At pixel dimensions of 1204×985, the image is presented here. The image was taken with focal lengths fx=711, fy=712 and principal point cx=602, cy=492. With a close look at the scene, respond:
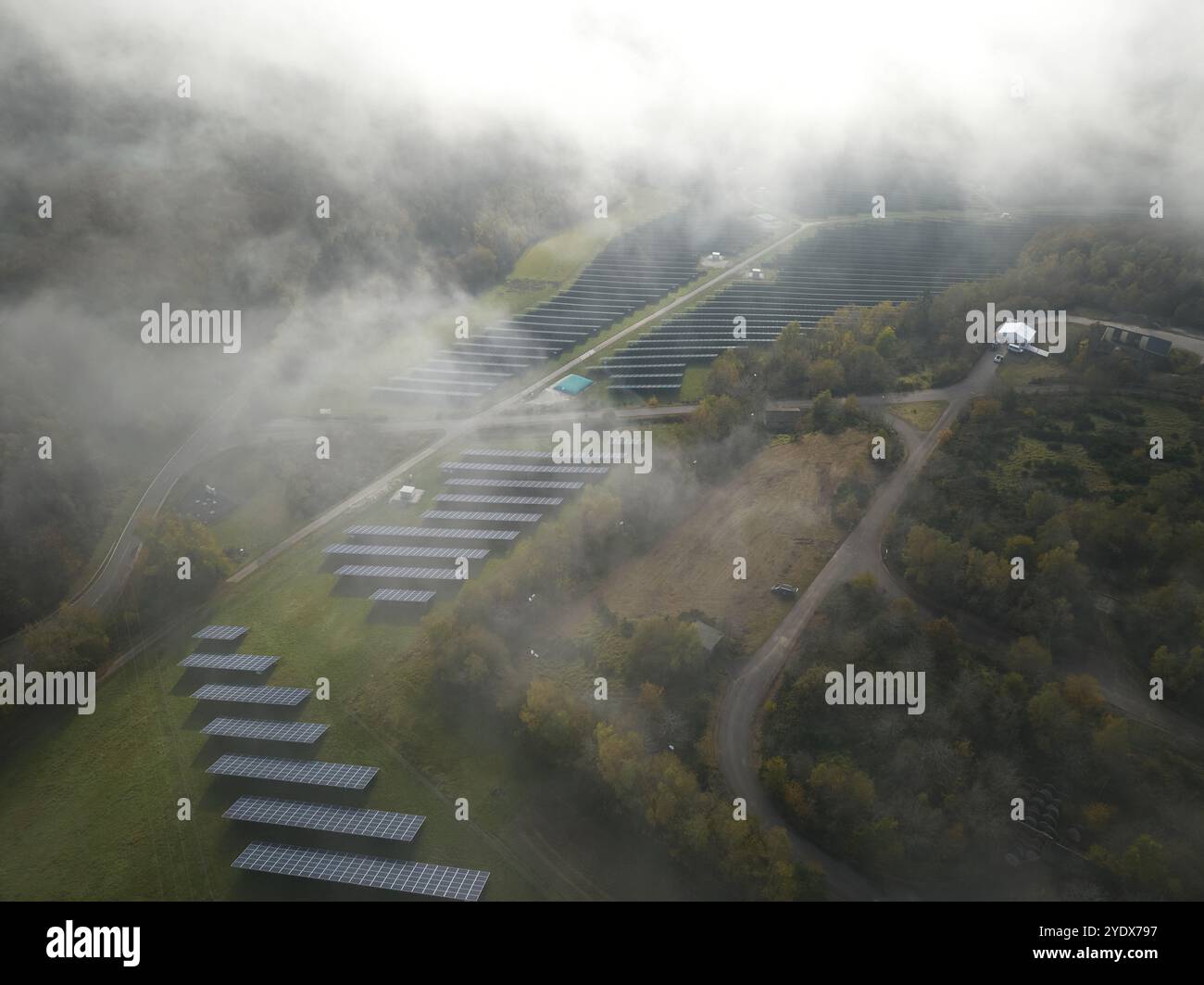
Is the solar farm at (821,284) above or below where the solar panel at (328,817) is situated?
above

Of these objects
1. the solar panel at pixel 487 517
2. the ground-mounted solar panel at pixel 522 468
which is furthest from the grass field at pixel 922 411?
the solar panel at pixel 487 517

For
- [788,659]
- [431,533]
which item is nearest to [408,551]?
[431,533]

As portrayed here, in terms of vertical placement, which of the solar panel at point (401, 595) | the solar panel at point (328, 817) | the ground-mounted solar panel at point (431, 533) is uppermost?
the ground-mounted solar panel at point (431, 533)

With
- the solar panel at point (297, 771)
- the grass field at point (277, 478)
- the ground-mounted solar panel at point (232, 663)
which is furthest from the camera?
the grass field at point (277, 478)

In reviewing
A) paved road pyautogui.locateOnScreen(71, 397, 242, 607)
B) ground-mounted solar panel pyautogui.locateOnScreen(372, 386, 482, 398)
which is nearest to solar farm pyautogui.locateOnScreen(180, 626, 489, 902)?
paved road pyautogui.locateOnScreen(71, 397, 242, 607)

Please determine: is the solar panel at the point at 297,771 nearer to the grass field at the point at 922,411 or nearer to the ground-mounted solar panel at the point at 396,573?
the ground-mounted solar panel at the point at 396,573

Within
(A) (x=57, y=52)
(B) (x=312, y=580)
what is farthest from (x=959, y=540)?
(A) (x=57, y=52)
